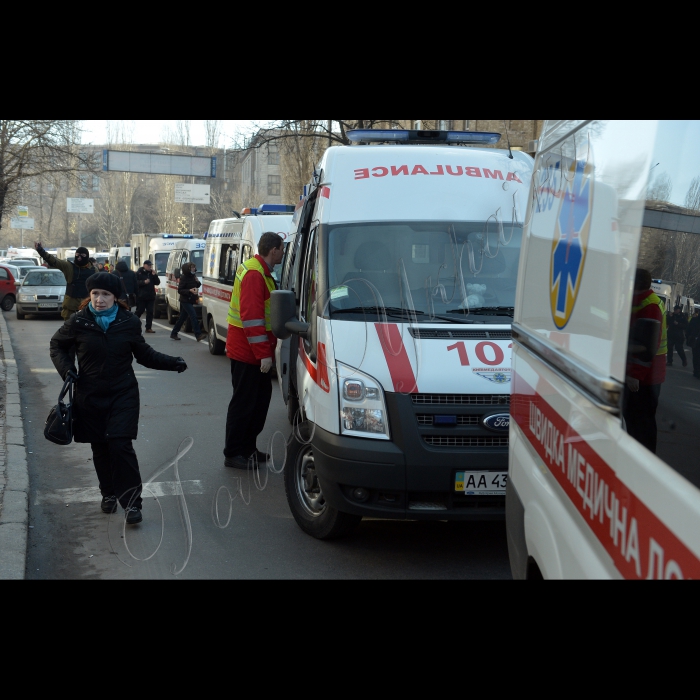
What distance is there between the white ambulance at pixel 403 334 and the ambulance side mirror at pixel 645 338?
2.88 meters

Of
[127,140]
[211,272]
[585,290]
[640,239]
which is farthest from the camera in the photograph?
[127,140]

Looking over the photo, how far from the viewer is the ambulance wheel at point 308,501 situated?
5329 millimetres

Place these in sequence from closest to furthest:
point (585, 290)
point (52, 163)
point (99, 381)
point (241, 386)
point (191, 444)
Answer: point (585, 290)
point (99, 381)
point (241, 386)
point (191, 444)
point (52, 163)

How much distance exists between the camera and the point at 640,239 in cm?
190

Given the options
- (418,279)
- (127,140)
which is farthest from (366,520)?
(127,140)

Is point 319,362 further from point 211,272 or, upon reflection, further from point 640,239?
point 211,272

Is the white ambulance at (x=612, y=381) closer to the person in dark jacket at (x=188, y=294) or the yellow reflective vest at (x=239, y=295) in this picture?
the yellow reflective vest at (x=239, y=295)

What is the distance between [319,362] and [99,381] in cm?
162

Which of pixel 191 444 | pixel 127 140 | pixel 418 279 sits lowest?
pixel 191 444

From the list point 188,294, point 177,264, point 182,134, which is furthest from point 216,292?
point 182,134

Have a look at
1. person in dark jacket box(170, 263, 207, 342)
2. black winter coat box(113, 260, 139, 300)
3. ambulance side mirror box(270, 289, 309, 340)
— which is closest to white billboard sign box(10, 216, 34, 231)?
black winter coat box(113, 260, 139, 300)

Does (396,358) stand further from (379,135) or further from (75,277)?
(75,277)

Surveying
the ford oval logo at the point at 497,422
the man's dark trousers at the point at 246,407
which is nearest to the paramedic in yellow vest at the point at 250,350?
the man's dark trousers at the point at 246,407

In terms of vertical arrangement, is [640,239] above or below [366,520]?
above
